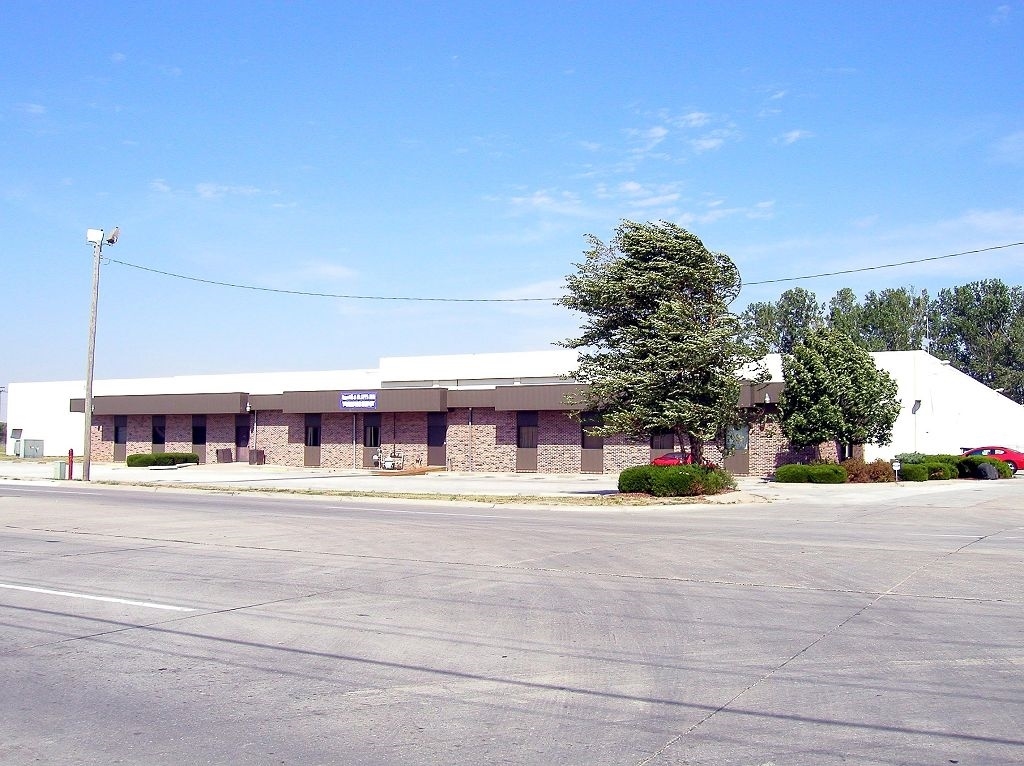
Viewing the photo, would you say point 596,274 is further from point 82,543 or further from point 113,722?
point 113,722

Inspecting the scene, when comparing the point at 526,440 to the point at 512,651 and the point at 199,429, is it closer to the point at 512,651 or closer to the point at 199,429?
the point at 199,429

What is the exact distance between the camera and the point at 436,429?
49.8 metres

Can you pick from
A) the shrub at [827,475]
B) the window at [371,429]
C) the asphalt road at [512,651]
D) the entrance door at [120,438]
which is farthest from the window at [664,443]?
the entrance door at [120,438]

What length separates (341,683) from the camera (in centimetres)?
738

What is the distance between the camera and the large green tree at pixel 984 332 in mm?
82438

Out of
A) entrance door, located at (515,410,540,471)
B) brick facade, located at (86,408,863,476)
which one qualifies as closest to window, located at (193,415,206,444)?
brick facade, located at (86,408,863,476)

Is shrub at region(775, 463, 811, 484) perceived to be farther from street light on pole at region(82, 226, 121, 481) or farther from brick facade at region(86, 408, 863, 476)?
street light on pole at region(82, 226, 121, 481)

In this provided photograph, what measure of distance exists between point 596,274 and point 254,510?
1234 centimetres

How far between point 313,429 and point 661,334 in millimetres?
30332

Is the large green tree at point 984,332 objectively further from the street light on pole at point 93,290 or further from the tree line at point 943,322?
the street light on pole at point 93,290

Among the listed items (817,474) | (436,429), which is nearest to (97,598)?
(817,474)

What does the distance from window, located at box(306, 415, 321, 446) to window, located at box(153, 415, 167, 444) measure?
11049 mm

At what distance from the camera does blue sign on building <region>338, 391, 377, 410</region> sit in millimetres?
49156

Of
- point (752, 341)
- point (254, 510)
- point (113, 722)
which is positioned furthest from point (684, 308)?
point (113, 722)
